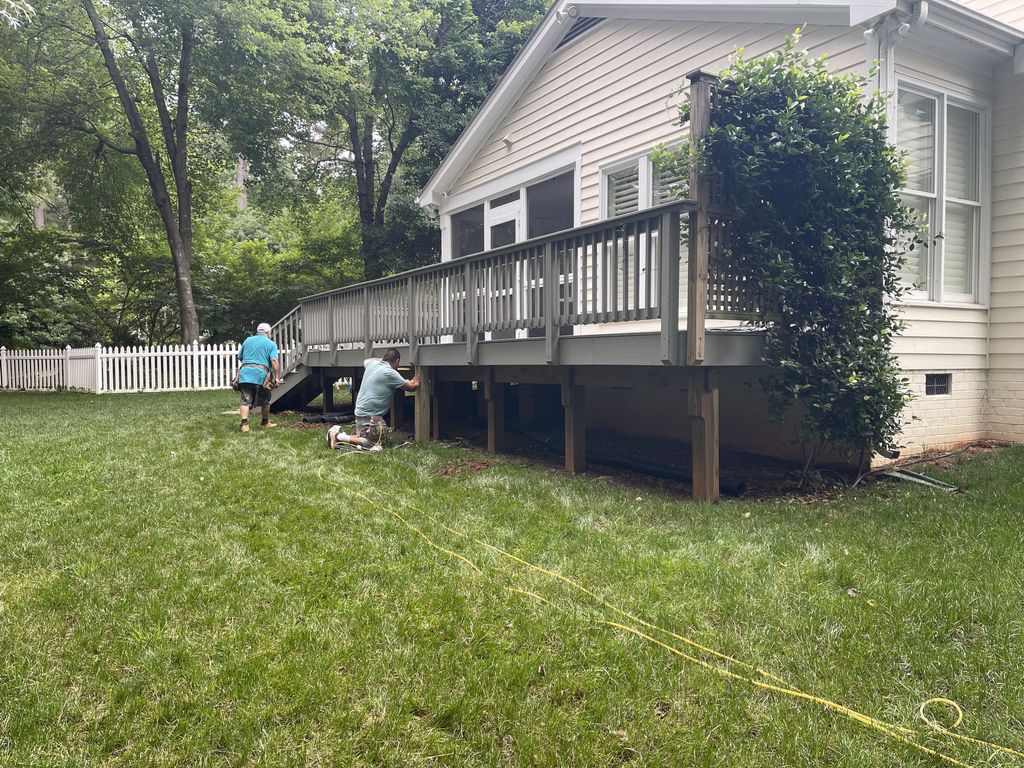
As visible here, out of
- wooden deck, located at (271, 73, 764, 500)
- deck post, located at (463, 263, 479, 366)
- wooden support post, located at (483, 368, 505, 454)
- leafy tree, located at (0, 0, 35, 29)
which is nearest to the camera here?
wooden deck, located at (271, 73, 764, 500)

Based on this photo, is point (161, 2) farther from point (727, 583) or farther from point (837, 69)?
point (727, 583)

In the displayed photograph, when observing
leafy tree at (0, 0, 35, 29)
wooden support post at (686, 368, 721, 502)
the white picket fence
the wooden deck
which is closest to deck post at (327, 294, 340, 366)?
the wooden deck

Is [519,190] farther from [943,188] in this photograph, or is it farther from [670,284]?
[670,284]

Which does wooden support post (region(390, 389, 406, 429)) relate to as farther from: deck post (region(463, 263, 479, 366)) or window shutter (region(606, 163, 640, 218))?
window shutter (region(606, 163, 640, 218))

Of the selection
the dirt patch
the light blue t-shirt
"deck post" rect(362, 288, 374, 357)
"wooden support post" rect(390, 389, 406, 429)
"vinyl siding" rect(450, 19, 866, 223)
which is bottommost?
the dirt patch

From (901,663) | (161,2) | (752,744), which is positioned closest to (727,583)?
(901,663)

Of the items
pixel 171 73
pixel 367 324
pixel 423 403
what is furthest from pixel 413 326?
pixel 171 73

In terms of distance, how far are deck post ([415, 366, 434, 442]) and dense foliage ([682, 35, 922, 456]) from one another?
4.40 m

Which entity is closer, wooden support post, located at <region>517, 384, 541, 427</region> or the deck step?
wooden support post, located at <region>517, 384, 541, 427</region>

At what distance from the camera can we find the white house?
619 cm

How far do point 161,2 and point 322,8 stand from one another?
4.44 meters

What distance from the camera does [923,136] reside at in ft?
21.7

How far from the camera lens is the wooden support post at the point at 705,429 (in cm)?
510

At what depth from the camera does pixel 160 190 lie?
18.3 meters
